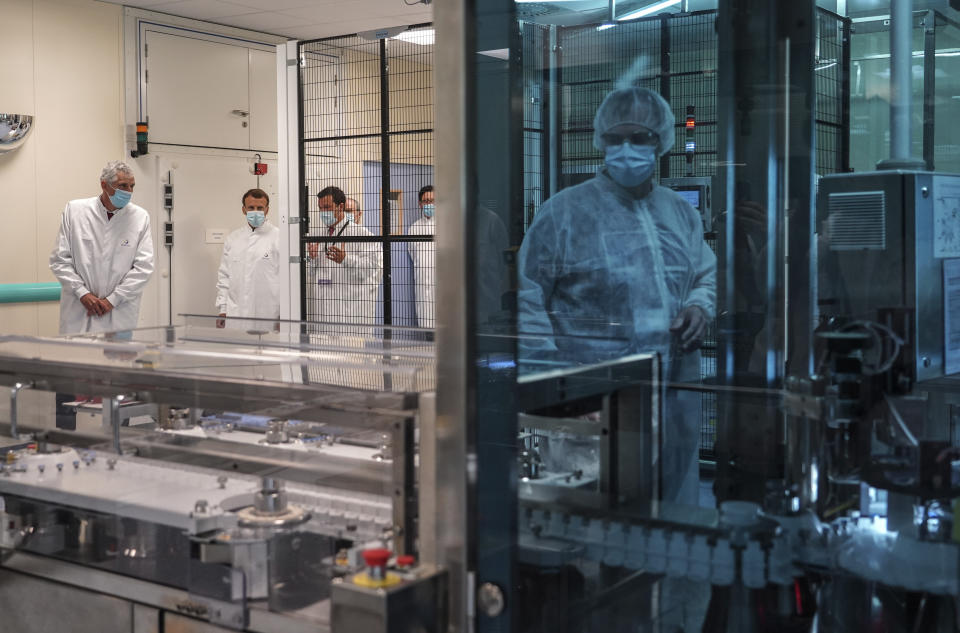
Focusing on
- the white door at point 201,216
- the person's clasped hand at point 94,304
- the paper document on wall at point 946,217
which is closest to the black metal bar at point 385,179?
the person's clasped hand at point 94,304

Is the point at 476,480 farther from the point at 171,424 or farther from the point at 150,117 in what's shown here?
the point at 150,117

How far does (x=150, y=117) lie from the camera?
612 centimetres

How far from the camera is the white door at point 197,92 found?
20.2 ft

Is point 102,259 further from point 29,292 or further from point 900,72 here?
point 900,72

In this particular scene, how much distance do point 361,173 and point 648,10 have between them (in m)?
3.30

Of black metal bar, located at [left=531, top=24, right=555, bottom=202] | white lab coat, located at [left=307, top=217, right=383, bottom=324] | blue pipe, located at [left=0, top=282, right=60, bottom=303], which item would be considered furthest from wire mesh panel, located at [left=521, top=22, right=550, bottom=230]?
blue pipe, located at [left=0, top=282, right=60, bottom=303]

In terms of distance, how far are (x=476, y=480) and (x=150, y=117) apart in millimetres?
5679

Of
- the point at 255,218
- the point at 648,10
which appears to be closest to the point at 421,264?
the point at 255,218

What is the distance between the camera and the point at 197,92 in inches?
250

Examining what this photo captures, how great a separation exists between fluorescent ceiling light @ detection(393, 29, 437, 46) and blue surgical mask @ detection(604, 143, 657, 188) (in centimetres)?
286

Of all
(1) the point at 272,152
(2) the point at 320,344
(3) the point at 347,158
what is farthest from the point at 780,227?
(1) the point at 272,152

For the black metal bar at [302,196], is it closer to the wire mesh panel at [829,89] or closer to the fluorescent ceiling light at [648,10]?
the fluorescent ceiling light at [648,10]

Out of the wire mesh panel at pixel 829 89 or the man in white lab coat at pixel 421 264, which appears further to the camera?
the man in white lab coat at pixel 421 264

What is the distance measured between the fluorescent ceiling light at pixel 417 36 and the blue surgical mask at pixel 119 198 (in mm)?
1506
